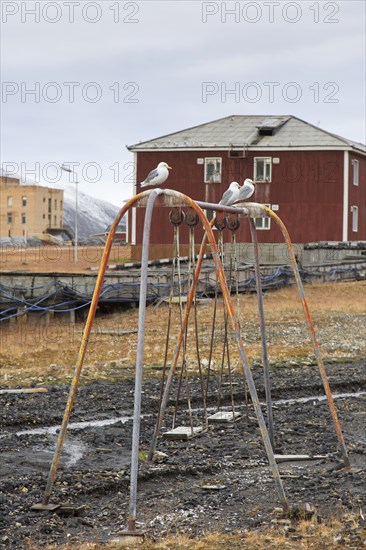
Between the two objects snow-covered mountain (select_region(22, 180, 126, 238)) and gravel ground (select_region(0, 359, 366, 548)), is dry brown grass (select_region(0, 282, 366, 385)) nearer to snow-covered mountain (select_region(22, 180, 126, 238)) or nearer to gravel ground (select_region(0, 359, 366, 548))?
gravel ground (select_region(0, 359, 366, 548))

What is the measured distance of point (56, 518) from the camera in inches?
368

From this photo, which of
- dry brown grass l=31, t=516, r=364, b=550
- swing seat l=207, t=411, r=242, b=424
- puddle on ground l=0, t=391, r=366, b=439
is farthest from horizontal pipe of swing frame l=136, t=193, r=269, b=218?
puddle on ground l=0, t=391, r=366, b=439

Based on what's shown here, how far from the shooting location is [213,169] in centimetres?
4891

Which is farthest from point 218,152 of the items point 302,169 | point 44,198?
point 44,198

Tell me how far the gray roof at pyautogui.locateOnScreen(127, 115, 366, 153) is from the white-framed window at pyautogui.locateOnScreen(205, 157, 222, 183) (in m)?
0.69

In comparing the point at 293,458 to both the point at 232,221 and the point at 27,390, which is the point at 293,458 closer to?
the point at 232,221

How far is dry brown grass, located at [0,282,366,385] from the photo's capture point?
67.3 ft

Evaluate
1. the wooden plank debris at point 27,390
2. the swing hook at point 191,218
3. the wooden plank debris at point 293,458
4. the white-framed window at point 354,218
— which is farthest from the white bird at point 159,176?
the white-framed window at point 354,218

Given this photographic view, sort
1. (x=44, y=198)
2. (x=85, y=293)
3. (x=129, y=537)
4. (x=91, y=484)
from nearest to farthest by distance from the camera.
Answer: (x=129, y=537) < (x=91, y=484) < (x=85, y=293) < (x=44, y=198)

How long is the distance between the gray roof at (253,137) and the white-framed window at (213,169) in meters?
0.69

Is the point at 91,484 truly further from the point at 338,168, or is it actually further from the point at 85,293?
the point at 338,168

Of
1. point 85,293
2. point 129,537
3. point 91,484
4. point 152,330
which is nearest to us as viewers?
point 129,537

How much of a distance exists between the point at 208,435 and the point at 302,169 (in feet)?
119

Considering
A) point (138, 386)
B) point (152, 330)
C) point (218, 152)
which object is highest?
point (218, 152)
